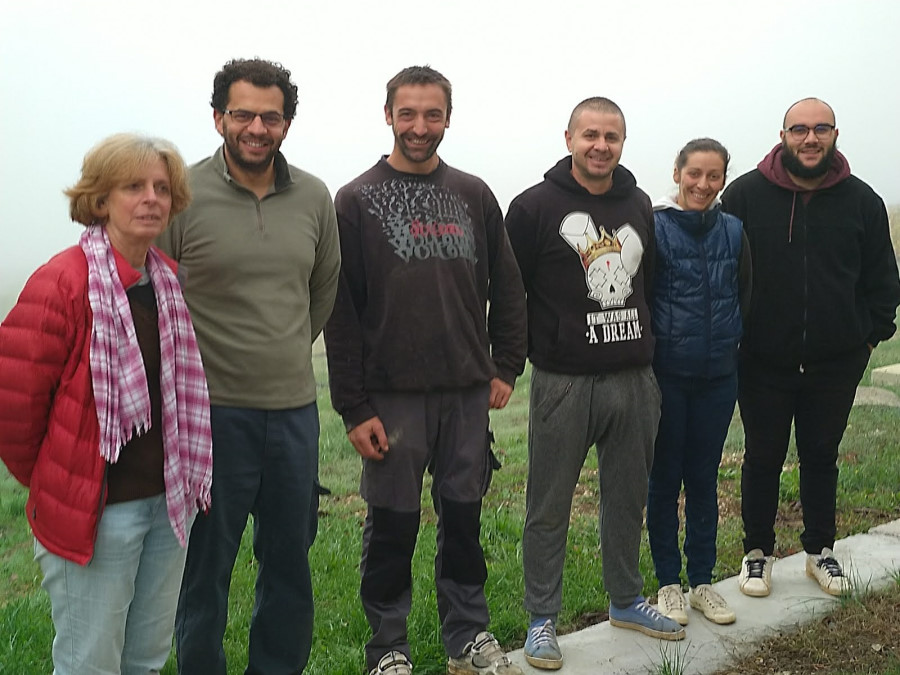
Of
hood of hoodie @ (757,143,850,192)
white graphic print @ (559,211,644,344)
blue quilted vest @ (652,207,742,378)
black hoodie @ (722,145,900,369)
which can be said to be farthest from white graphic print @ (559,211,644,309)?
hood of hoodie @ (757,143,850,192)

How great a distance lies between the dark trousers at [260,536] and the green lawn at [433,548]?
0.45 m

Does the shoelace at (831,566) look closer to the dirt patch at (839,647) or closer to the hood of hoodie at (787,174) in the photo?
the dirt patch at (839,647)

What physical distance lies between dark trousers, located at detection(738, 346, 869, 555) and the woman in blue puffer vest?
1.30 feet

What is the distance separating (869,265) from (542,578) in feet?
6.72

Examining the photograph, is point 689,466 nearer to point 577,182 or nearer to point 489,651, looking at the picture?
point 489,651

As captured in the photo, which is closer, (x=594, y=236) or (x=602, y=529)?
(x=594, y=236)

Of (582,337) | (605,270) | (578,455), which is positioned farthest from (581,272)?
(578,455)

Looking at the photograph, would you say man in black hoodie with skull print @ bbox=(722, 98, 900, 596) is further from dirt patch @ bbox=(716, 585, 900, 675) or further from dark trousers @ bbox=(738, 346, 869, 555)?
dirt patch @ bbox=(716, 585, 900, 675)

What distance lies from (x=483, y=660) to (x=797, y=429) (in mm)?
1895

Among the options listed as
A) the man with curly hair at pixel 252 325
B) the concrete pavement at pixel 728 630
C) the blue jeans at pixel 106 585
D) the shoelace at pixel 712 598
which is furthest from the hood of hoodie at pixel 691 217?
the blue jeans at pixel 106 585

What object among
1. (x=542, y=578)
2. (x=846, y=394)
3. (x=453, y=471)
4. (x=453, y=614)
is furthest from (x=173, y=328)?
(x=846, y=394)

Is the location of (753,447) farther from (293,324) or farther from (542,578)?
(293,324)

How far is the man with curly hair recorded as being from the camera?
2746mm

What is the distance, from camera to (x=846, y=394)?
4.04 meters
